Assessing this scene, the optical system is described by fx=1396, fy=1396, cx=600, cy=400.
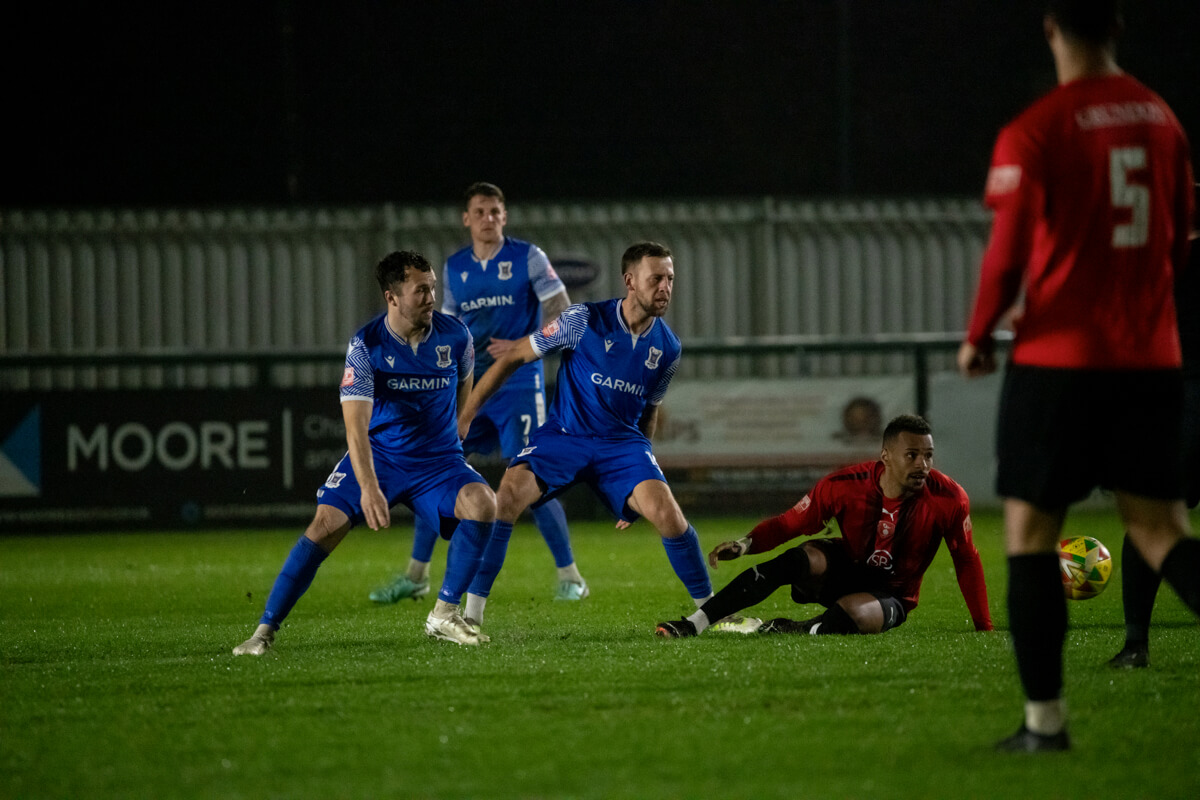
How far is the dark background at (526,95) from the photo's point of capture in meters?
20.0

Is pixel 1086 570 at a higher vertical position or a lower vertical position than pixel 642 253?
lower

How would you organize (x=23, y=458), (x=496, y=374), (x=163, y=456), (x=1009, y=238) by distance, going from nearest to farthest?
(x=1009, y=238) < (x=496, y=374) < (x=23, y=458) < (x=163, y=456)

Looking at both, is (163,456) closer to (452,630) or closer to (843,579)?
(452,630)

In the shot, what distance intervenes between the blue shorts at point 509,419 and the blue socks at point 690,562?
195 cm

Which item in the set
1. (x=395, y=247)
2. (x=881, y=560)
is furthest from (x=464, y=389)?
(x=395, y=247)

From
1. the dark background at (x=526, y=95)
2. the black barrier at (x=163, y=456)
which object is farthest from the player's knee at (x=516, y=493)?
the dark background at (x=526, y=95)

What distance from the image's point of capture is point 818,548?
19.2 feet

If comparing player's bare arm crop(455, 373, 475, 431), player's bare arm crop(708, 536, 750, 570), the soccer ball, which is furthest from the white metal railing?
player's bare arm crop(708, 536, 750, 570)

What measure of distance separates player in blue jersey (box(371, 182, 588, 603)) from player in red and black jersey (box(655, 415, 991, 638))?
214 centimetres

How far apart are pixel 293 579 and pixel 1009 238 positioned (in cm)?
334

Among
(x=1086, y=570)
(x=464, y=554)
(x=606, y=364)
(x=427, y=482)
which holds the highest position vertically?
(x=606, y=364)

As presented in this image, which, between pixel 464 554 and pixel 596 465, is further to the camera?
pixel 596 465

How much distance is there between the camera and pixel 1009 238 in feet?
11.1

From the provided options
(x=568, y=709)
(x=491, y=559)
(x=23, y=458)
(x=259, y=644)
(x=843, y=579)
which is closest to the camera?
(x=568, y=709)
